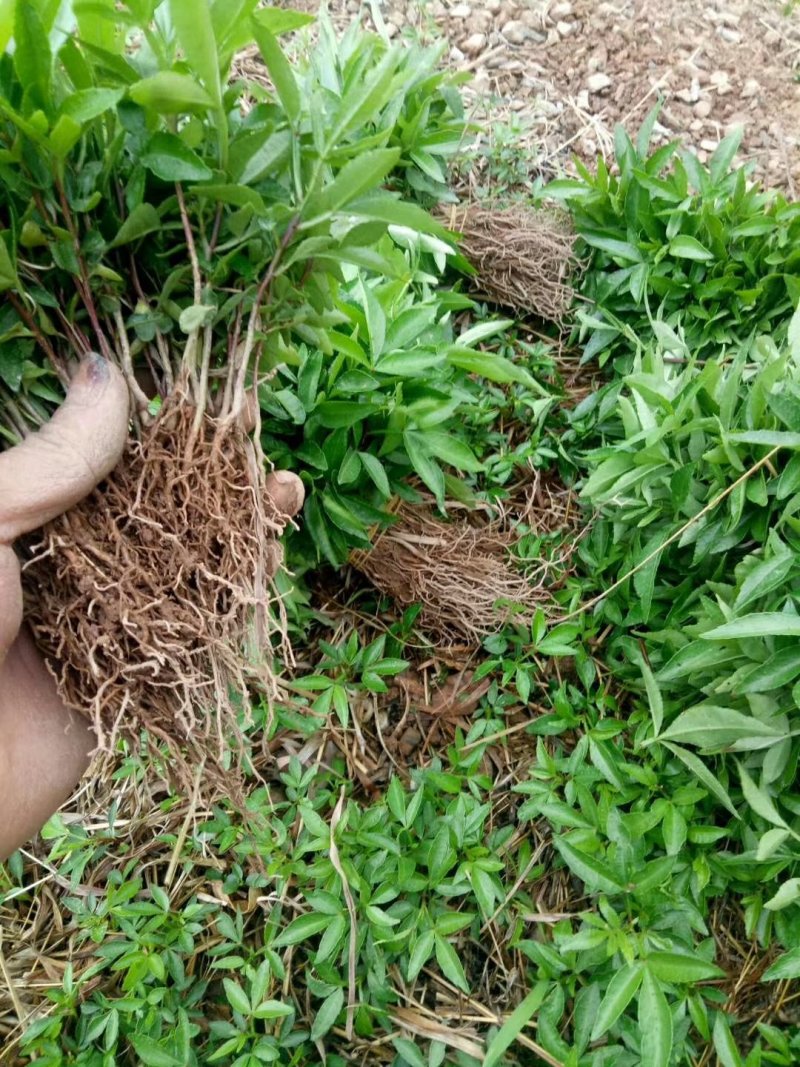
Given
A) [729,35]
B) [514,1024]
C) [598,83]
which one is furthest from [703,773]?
[729,35]

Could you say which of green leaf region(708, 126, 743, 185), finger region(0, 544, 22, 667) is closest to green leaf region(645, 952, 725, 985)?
finger region(0, 544, 22, 667)

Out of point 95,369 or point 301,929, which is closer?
point 95,369

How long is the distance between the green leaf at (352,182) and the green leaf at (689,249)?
1054mm

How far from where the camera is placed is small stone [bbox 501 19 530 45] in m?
2.36

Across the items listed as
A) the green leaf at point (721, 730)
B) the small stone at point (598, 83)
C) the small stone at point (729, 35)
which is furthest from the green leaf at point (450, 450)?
the small stone at point (729, 35)

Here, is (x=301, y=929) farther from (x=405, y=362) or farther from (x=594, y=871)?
(x=405, y=362)

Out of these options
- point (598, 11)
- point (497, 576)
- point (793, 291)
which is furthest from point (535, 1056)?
point (598, 11)


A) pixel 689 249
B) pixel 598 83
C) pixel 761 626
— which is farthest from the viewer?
pixel 598 83

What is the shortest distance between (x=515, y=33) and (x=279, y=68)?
204 centimetres

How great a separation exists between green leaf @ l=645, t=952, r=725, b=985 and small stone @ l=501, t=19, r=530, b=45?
253cm

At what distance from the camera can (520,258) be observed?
177 cm

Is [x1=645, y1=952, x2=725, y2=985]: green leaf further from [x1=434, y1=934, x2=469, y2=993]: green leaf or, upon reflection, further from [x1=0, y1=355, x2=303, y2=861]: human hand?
[x1=0, y1=355, x2=303, y2=861]: human hand

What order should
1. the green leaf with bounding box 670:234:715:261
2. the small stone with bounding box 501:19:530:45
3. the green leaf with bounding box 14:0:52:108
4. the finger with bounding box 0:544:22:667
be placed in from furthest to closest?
the small stone with bounding box 501:19:530:45
the green leaf with bounding box 670:234:715:261
the finger with bounding box 0:544:22:667
the green leaf with bounding box 14:0:52:108

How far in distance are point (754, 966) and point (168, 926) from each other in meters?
0.94
